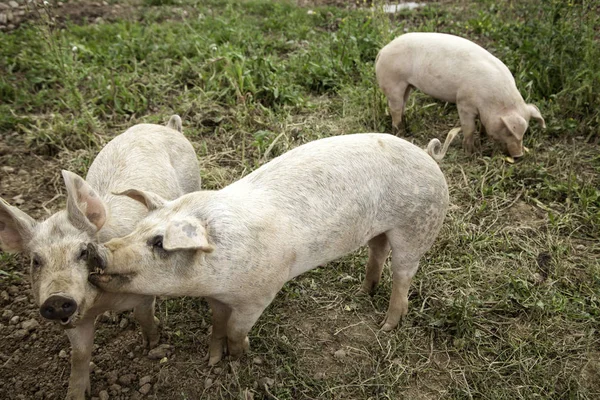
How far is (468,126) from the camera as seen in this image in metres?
5.00

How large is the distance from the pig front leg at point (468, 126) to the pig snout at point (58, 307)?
12.6 ft

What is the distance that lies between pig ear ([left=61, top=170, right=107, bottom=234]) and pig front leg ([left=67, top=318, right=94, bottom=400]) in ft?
1.69

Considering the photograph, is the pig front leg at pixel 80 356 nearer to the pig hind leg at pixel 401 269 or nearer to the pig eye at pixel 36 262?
the pig eye at pixel 36 262

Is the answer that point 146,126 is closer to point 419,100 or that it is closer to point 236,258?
point 236,258

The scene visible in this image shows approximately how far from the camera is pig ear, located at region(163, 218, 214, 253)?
2320mm

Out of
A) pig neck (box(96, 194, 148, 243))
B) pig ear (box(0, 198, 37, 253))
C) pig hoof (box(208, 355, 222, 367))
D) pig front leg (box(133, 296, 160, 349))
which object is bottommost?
pig hoof (box(208, 355, 222, 367))

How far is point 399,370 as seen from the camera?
3.25 meters

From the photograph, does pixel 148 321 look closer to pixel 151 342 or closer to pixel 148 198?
pixel 151 342

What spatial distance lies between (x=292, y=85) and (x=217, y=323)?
3437mm

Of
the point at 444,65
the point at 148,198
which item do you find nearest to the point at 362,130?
the point at 444,65

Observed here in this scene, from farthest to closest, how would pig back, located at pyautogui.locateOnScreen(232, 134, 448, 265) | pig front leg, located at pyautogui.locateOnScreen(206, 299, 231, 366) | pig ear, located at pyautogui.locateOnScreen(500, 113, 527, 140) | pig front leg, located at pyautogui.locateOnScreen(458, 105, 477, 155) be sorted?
pig front leg, located at pyautogui.locateOnScreen(458, 105, 477, 155)
pig ear, located at pyautogui.locateOnScreen(500, 113, 527, 140)
pig front leg, located at pyautogui.locateOnScreen(206, 299, 231, 366)
pig back, located at pyautogui.locateOnScreen(232, 134, 448, 265)

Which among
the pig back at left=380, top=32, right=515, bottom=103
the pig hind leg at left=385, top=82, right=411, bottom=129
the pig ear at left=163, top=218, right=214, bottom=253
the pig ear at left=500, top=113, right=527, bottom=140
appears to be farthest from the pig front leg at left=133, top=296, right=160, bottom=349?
the pig ear at left=500, top=113, right=527, bottom=140

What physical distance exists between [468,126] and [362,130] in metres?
1.00

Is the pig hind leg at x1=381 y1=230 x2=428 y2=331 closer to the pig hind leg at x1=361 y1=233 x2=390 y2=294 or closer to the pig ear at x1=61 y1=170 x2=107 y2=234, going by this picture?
the pig hind leg at x1=361 y1=233 x2=390 y2=294
